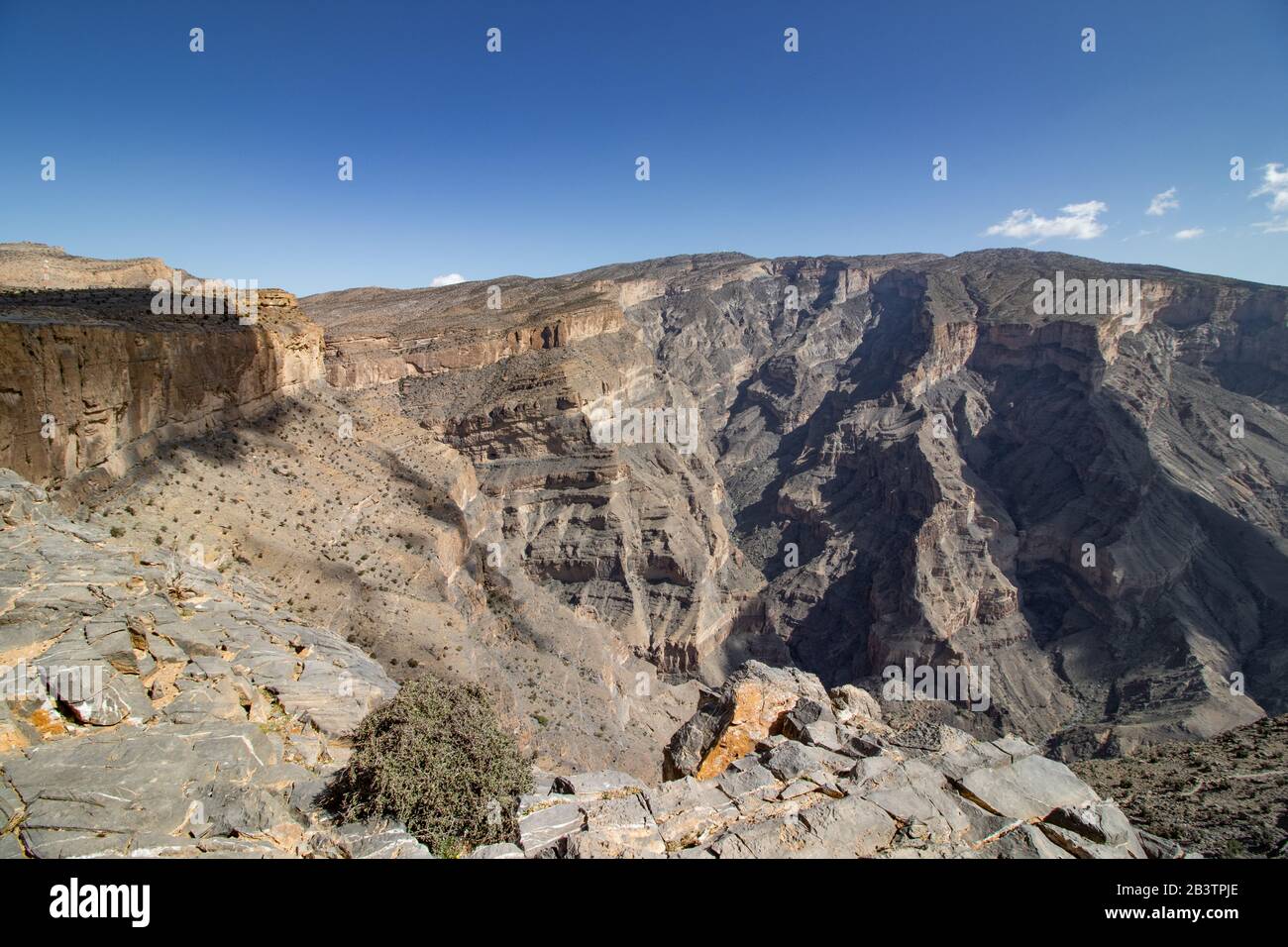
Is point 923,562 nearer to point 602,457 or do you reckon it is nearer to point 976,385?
point 602,457

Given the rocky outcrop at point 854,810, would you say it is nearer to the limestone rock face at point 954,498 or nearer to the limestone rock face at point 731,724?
the limestone rock face at point 731,724

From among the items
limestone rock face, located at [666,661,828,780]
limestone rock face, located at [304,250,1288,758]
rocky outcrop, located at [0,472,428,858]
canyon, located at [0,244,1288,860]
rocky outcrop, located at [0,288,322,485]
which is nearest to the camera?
rocky outcrop, located at [0,472,428,858]

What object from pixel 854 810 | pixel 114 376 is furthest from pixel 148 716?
pixel 114 376

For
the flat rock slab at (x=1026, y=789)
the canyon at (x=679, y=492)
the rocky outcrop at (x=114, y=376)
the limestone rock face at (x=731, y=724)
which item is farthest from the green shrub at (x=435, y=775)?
the rocky outcrop at (x=114, y=376)

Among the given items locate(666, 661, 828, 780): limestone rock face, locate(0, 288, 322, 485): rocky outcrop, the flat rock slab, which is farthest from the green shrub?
locate(0, 288, 322, 485): rocky outcrop

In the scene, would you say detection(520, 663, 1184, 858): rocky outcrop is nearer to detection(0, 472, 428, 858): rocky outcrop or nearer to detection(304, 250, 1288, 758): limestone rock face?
detection(0, 472, 428, 858): rocky outcrop
